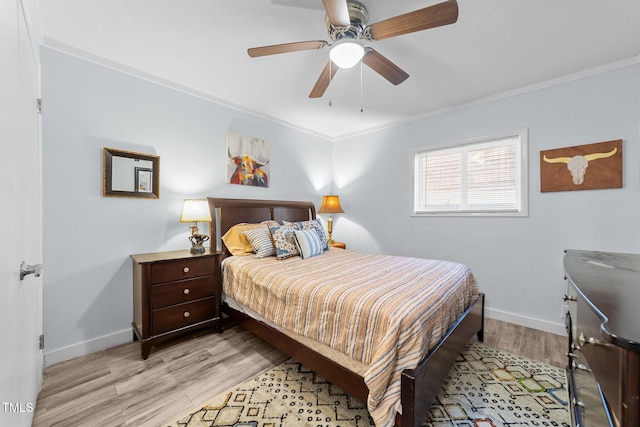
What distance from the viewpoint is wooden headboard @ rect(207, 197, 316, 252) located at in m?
2.94

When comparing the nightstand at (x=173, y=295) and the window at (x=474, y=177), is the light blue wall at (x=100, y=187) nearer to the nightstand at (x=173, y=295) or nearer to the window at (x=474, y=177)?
the nightstand at (x=173, y=295)

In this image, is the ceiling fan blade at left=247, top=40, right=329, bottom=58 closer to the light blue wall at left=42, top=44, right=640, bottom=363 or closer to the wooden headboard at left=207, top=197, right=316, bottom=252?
the light blue wall at left=42, top=44, right=640, bottom=363

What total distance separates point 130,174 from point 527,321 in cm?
436

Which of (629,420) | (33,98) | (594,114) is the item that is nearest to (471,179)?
(594,114)

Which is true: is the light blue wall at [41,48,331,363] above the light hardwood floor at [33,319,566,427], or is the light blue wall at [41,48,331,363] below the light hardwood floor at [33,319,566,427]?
above

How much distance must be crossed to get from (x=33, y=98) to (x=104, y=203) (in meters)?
0.96

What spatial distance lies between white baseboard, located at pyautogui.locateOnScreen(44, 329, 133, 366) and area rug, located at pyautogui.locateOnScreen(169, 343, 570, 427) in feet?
4.46

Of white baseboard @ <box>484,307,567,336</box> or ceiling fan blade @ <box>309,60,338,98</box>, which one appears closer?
ceiling fan blade @ <box>309,60,338,98</box>

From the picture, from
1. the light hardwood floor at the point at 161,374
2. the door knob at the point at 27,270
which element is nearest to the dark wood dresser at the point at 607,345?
the light hardwood floor at the point at 161,374

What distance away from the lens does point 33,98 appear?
5.42 feet

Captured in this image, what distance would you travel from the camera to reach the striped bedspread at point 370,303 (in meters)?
1.32

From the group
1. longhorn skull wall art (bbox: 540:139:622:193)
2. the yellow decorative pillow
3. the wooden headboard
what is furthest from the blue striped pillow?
longhorn skull wall art (bbox: 540:139:622:193)

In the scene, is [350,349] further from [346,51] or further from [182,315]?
[346,51]

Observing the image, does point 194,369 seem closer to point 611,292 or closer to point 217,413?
point 217,413
